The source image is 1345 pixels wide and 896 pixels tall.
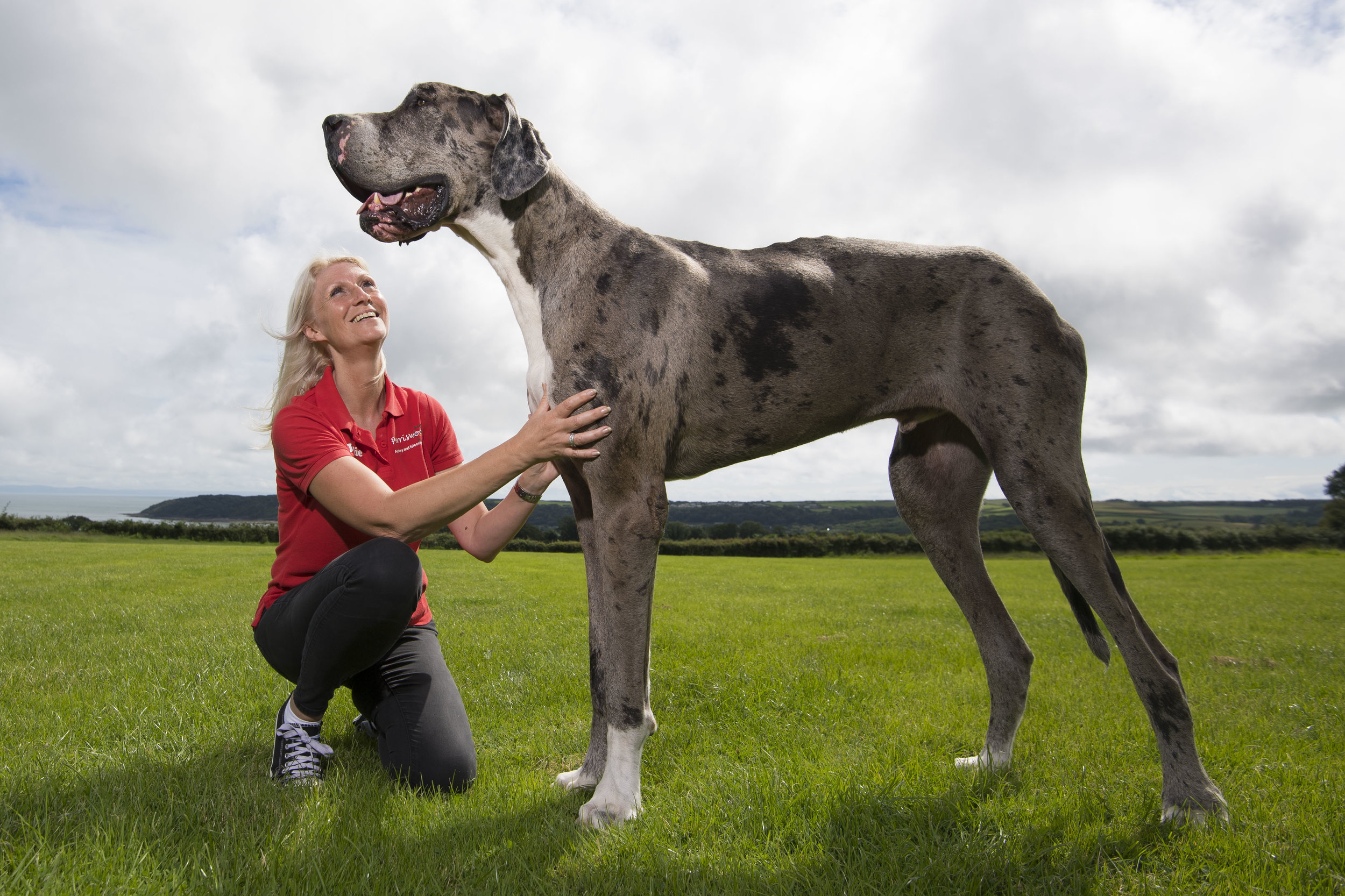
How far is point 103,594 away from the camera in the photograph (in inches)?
451

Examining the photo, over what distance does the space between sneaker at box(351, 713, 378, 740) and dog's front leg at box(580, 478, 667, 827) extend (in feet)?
5.83

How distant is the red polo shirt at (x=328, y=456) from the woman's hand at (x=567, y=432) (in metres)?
1.16

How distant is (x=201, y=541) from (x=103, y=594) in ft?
104

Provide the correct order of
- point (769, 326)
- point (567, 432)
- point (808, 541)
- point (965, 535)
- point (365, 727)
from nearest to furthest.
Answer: point (567, 432) → point (769, 326) → point (965, 535) → point (365, 727) → point (808, 541)

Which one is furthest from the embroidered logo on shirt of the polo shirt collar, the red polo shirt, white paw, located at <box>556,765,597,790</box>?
white paw, located at <box>556,765,597,790</box>

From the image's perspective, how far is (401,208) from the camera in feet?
9.83

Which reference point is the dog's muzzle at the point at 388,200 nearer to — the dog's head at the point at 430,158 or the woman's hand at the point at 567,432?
the dog's head at the point at 430,158

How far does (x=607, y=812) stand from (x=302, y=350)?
3.09 m

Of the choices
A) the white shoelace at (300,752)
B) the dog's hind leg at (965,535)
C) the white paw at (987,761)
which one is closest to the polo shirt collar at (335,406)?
the white shoelace at (300,752)

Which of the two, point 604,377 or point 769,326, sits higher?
point 769,326

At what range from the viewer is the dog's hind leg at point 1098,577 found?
9.61ft

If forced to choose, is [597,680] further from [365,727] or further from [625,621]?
[365,727]

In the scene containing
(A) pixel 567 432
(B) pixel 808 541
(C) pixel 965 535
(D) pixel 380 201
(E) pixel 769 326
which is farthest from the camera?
(B) pixel 808 541

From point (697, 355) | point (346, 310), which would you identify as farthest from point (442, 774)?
point (346, 310)
